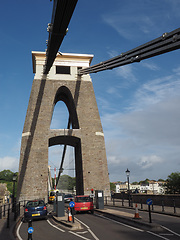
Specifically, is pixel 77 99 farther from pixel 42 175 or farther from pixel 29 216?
pixel 29 216

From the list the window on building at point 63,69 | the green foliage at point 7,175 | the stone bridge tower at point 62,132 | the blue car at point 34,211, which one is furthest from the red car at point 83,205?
the green foliage at point 7,175

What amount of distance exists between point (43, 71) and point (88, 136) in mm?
12056

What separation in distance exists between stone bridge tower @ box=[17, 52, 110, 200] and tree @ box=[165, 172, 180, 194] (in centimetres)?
1316

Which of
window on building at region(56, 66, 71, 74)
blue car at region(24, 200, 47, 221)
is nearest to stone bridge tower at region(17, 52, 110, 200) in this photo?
window on building at region(56, 66, 71, 74)

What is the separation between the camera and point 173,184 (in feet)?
141

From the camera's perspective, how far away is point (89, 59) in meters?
42.0

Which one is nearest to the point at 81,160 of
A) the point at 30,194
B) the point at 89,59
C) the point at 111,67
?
the point at 30,194

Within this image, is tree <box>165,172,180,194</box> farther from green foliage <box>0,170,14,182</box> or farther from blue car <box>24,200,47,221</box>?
green foliage <box>0,170,14,182</box>

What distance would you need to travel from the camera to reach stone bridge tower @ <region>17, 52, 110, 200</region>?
1359 inches

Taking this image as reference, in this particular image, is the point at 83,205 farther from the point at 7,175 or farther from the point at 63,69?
the point at 7,175

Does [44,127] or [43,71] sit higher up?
[43,71]

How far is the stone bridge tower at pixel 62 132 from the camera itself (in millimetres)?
34531

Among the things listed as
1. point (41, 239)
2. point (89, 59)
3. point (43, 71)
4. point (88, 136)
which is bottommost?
point (41, 239)

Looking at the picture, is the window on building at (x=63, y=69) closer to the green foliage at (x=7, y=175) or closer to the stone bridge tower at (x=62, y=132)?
the stone bridge tower at (x=62, y=132)
